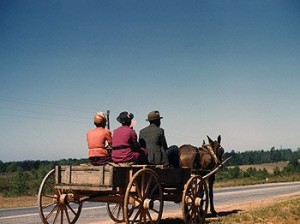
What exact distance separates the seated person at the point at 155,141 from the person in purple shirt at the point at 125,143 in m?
0.47

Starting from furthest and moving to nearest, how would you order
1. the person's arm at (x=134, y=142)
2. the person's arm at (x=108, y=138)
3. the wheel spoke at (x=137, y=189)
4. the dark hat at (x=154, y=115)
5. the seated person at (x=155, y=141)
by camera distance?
the dark hat at (x=154, y=115)
the seated person at (x=155, y=141)
the person's arm at (x=108, y=138)
the person's arm at (x=134, y=142)
the wheel spoke at (x=137, y=189)

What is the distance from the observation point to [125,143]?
27.0 ft

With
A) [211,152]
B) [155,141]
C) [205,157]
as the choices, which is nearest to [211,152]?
[211,152]

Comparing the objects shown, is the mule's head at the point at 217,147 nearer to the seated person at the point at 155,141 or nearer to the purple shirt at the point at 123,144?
the seated person at the point at 155,141

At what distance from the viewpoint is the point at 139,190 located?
7.80 metres

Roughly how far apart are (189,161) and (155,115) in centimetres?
364

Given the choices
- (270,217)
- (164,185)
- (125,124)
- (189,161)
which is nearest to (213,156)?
(189,161)

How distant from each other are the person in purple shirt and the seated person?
467mm

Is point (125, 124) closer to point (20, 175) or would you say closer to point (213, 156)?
point (213, 156)

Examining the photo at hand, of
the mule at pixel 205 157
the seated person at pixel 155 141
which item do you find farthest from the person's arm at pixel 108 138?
the mule at pixel 205 157

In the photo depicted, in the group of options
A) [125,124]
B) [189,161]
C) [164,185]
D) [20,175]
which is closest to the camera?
[125,124]

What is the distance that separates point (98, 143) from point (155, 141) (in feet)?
4.27

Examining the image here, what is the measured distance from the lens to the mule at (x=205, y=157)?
493 inches

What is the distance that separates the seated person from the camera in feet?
29.5
